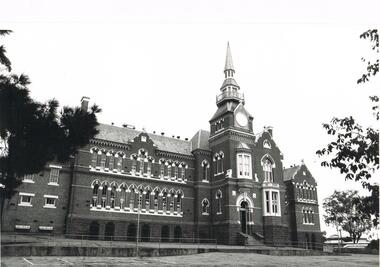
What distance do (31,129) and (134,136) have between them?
27.3 meters

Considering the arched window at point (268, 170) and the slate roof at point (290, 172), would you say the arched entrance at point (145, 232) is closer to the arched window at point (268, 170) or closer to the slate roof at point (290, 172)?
the arched window at point (268, 170)

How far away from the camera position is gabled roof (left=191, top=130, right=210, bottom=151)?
1790 inches

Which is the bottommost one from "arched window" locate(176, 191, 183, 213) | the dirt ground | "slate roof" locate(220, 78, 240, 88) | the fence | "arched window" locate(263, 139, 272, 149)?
the dirt ground

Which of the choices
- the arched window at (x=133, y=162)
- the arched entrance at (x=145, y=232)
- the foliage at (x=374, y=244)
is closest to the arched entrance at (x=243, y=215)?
the arched entrance at (x=145, y=232)

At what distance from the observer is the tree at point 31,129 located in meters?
14.2

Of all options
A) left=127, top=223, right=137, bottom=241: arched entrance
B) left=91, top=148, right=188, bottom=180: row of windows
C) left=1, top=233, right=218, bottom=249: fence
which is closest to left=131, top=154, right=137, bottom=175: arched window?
left=91, top=148, right=188, bottom=180: row of windows

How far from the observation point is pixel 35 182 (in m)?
34.8

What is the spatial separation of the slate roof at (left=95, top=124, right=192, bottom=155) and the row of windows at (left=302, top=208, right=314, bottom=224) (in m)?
18.7

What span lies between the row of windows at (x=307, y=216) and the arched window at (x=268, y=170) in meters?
9.52

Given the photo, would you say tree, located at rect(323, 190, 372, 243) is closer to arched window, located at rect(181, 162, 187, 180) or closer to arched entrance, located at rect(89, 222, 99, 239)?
arched window, located at rect(181, 162, 187, 180)

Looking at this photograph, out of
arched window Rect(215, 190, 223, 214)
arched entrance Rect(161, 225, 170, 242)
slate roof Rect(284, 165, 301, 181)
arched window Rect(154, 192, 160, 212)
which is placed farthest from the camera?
slate roof Rect(284, 165, 301, 181)

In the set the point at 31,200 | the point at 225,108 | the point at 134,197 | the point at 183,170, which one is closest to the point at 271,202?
the point at 183,170

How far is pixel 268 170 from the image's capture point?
4394 cm

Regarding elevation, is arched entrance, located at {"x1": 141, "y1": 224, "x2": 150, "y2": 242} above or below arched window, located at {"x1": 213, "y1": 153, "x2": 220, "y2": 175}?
below
